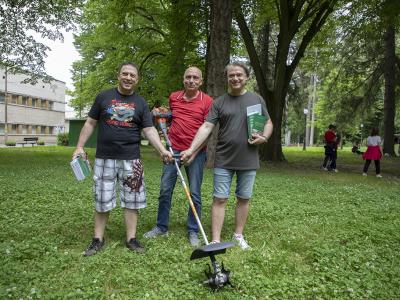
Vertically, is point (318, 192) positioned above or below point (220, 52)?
below

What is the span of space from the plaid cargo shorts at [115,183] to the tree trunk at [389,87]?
79.0 feet

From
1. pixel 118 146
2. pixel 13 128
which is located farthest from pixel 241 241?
pixel 13 128

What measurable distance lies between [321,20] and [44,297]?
52.6 ft

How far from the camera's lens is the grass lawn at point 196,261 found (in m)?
3.70

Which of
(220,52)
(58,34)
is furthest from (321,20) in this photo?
(58,34)

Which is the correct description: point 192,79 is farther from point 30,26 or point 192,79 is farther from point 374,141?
point 30,26

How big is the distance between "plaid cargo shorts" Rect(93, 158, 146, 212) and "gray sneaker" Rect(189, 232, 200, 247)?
767 millimetres

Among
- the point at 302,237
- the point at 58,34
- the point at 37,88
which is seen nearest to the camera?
the point at 302,237

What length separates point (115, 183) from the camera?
15.3 feet

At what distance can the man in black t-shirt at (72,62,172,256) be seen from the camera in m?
4.52

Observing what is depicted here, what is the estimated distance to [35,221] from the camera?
5820 mm

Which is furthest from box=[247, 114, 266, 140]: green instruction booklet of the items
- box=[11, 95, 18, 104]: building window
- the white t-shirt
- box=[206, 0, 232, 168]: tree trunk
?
box=[11, 95, 18, 104]: building window

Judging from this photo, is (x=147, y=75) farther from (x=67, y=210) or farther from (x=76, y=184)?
(x=67, y=210)

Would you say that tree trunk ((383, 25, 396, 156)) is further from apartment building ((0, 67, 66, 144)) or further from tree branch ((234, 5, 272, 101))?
apartment building ((0, 67, 66, 144))
